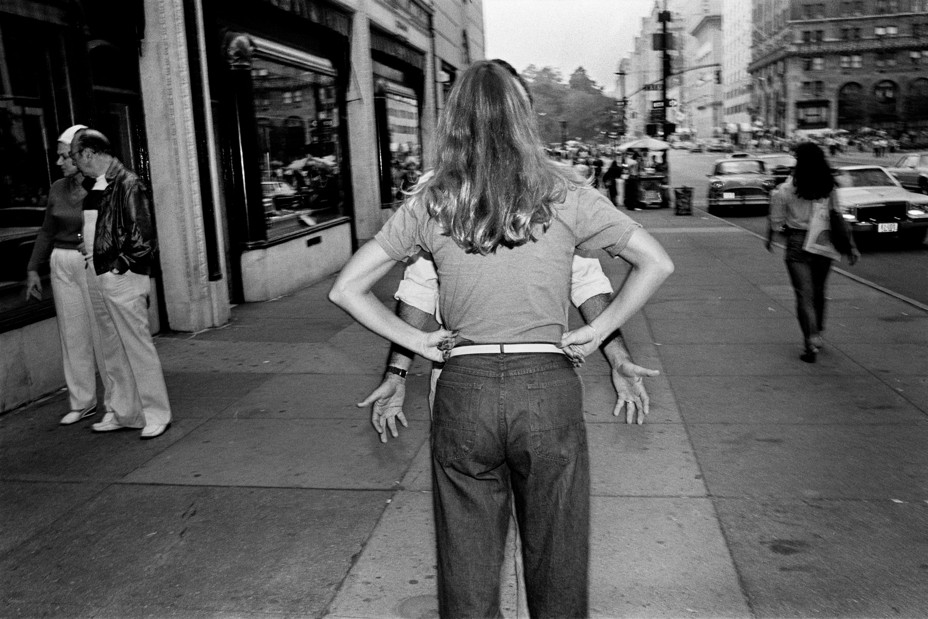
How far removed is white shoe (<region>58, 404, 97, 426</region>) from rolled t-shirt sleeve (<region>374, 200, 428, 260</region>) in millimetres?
4573

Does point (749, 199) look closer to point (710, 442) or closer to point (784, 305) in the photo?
point (784, 305)

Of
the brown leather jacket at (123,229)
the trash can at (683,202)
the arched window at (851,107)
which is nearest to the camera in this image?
the brown leather jacket at (123,229)

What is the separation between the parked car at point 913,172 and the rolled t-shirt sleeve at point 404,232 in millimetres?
24265

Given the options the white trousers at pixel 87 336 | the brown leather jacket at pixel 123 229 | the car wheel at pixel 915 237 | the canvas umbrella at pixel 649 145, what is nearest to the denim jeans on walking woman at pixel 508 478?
the brown leather jacket at pixel 123 229

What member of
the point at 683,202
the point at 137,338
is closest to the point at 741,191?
the point at 683,202

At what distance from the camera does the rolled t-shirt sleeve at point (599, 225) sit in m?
2.44

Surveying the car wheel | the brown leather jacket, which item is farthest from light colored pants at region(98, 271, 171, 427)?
the car wheel

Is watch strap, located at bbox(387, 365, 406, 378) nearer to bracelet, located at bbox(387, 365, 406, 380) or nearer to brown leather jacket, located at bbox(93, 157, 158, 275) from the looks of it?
bracelet, located at bbox(387, 365, 406, 380)

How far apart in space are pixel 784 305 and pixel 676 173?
50.4 m

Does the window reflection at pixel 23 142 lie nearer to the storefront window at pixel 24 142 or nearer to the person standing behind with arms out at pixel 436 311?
the storefront window at pixel 24 142

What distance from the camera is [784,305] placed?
10453mm

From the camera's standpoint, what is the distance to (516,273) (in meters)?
2.37

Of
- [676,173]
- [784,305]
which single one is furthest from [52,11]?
[676,173]

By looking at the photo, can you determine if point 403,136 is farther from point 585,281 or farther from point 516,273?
point 516,273
